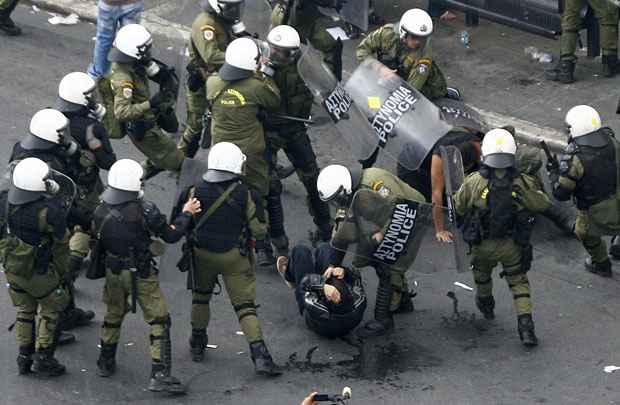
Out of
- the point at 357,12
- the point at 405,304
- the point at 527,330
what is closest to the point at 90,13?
the point at 357,12

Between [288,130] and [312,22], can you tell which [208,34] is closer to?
[288,130]

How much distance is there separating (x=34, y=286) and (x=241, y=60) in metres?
2.52

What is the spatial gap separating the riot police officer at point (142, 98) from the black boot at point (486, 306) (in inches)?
122

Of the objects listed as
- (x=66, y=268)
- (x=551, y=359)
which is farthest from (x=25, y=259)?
(x=551, y=359)

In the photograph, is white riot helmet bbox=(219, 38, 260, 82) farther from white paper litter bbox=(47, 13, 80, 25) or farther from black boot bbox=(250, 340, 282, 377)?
white paper litter bbox=(47, 13, 80, 25)

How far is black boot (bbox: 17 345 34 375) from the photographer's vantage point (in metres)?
10.2

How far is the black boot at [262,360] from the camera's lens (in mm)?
10195

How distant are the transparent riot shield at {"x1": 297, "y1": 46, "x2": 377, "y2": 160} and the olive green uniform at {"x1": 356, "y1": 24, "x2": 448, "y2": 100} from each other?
28.6 inches

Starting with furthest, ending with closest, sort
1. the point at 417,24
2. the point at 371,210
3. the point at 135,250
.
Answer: the point at 417,24 < the point at 371,210 < the point at 135,250

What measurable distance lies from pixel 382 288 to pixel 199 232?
5.03 feet

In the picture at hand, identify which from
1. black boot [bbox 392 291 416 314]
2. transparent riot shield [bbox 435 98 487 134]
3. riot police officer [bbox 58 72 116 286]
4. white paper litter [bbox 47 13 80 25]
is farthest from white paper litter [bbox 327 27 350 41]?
white paper litter [bbox 47 13 80 25]

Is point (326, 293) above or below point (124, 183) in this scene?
below

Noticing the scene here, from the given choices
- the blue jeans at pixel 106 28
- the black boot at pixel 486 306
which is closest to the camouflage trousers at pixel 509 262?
the black boot at pixel 486 306

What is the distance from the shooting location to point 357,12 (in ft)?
45.9
